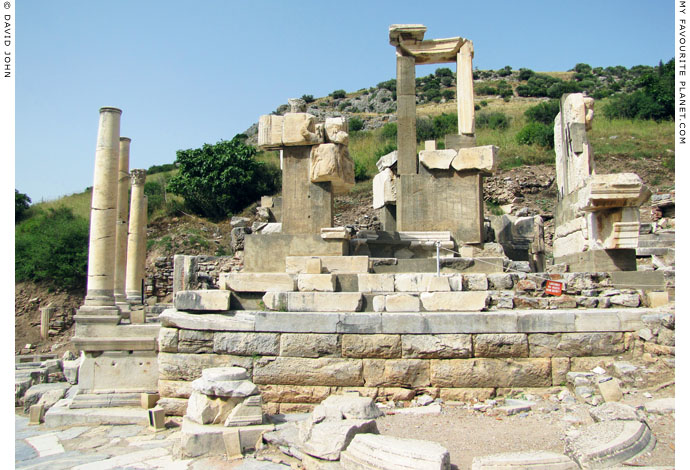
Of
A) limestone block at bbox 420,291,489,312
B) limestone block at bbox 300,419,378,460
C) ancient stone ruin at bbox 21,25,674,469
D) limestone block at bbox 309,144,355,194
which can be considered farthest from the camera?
limestone block at bbox 309,144,355,194

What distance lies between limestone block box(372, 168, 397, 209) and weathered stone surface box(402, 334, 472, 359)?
5.83 metres

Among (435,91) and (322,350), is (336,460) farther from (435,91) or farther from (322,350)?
(435,91)

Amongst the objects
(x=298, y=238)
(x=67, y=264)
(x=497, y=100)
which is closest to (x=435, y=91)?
(x=497, y=100)

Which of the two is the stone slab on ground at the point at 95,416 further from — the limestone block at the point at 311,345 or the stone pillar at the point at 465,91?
the stone pillar at the point at 465,91

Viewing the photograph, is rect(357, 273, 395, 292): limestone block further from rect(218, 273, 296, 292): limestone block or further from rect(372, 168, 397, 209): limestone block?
rect(372, 168, 397, 209): limestone block

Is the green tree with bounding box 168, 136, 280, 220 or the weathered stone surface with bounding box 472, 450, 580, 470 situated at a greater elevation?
the green tree with bounding box 168, 136, 280, 220

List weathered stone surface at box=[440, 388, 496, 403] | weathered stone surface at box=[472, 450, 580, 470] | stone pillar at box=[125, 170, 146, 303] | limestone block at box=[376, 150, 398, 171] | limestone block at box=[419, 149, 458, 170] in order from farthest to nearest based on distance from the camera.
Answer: stone pillar at box=[125, 170, 146, 303]
limestone block at box=[376, 150, 398, 171]
limestone block at box=[419, 149, 458, 170]
weathered stone surface at box=[440, 388, 496, 403]
weathered stone surface at box=[472, 450, 580, 470]

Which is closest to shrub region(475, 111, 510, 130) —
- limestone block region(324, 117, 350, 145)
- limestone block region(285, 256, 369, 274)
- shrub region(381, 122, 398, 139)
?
shrub region(381, 122, 398, 139)

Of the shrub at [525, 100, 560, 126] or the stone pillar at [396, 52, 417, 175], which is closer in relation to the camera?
the stone pillar at [396, 52, 417, 175]

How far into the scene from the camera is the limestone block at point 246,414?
4676 mm

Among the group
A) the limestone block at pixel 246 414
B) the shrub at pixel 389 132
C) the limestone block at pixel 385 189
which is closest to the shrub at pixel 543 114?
the shrub at pixel 389 132

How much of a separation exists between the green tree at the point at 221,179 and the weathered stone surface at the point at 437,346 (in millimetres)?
22375

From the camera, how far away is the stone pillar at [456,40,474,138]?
33.6 ft

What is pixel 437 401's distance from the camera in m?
5.49
